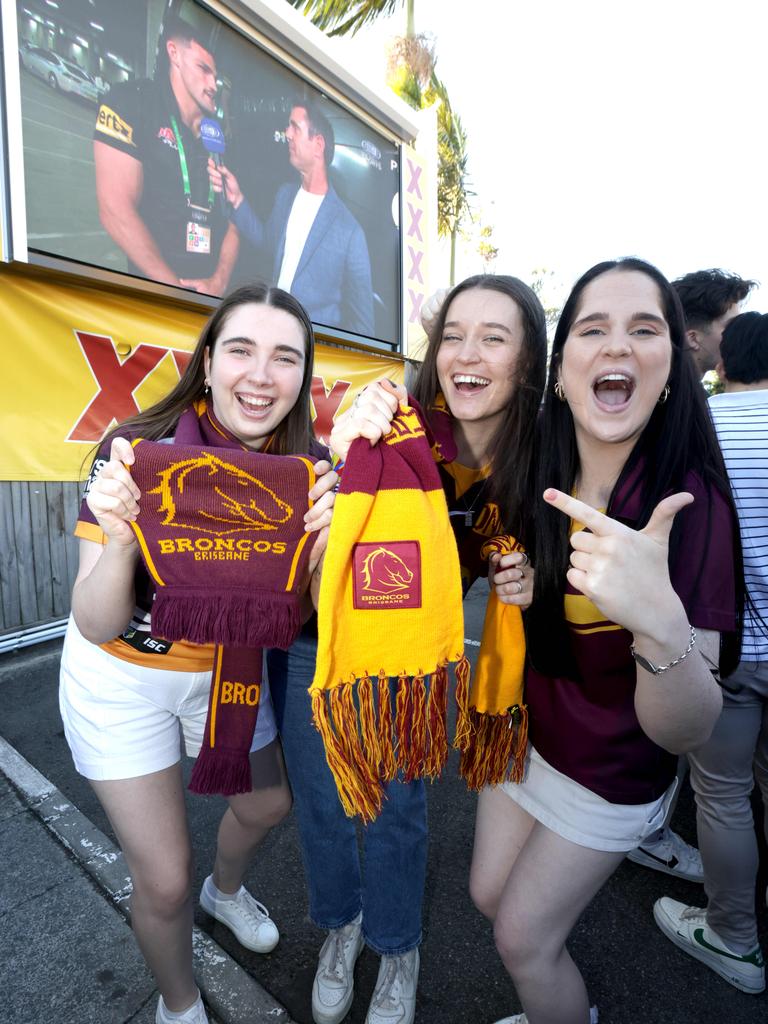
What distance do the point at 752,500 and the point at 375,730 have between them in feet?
4.69

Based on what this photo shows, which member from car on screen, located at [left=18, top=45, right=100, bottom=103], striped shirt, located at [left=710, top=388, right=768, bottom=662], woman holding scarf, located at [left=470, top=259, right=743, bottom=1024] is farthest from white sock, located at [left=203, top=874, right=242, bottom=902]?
car on screen, located at [left=18, top=45, right=100, bottom=103]

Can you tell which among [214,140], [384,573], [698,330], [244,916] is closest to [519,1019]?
A: [244,916]

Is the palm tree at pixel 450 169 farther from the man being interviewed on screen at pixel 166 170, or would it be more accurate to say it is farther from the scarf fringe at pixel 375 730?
the scarf fringe at pixel 375 730

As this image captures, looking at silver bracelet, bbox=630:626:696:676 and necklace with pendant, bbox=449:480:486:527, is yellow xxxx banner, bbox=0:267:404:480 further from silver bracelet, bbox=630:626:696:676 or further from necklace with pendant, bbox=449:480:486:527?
silver bracelet, bbox=630:626:696:676

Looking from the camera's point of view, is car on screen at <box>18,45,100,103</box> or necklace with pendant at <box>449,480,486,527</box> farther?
car on screen at <box>18,45,100,103</box>

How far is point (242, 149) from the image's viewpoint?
15.4 ft

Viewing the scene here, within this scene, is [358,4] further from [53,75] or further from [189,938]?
[189,938]

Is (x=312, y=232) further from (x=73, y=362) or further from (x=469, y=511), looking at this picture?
(x=469, y=511)

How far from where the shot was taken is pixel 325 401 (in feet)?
19.7

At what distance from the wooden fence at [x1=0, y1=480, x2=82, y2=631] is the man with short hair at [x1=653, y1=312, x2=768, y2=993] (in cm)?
440

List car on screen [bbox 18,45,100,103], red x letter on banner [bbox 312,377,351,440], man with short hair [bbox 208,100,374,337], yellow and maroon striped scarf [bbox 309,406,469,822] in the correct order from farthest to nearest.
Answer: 1. red x letter on banner [bbox 312,377,351,440]
2. man with short hair [bbox 208,100,374,337]
3. car on screen [bbox 18,45,100,103]
4. yellow and maroon striped scarf [bbox 309,406,469,822]

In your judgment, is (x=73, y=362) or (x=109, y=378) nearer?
(x=73, y=362)

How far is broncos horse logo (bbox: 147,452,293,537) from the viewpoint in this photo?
137 centimetres

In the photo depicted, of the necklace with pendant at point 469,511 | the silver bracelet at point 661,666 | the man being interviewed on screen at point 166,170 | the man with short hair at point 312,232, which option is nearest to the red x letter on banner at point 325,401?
the man with short hair at point 312,232
